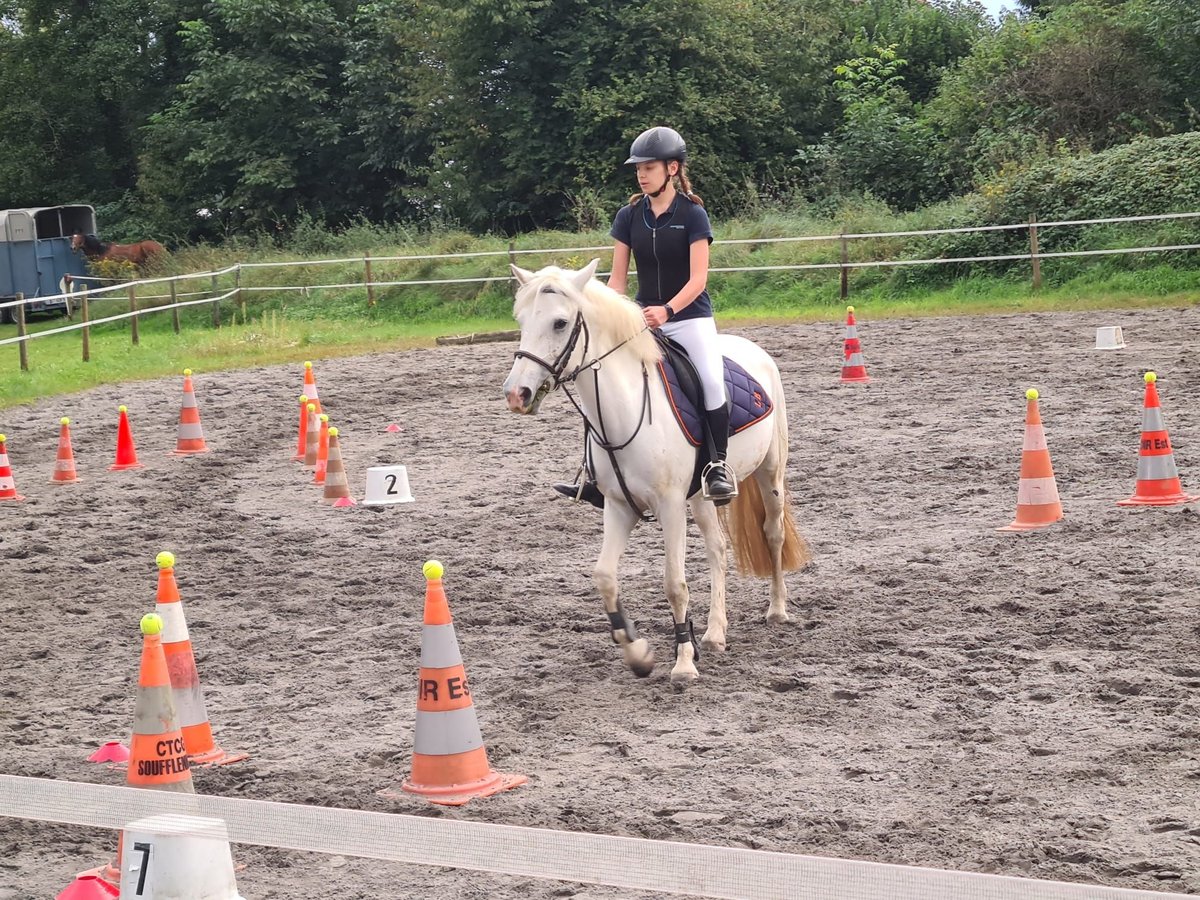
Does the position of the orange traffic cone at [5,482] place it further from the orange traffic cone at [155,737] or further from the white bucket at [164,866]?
the white bucket at [164,866]

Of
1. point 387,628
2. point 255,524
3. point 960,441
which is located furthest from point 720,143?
point 387,628

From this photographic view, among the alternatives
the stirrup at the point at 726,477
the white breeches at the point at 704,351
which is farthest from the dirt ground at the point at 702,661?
the white breeches at the point at 704,351

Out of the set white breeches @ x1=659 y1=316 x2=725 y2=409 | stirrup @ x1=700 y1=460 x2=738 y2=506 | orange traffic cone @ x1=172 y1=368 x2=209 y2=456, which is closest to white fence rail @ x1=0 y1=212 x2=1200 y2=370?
orange traffic cone @ x1=172 y1=368 x2=209 y2=456

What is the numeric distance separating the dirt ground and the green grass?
802 centimetres

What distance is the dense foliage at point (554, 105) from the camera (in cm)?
2848

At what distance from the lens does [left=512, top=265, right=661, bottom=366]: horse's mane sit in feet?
20.7

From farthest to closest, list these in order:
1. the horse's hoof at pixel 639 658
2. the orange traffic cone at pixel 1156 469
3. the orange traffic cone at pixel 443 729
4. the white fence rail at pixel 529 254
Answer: the white fence rail at pixel 529 254 → the orange traffic cone at pixel 1156 469 → the horse's hoof at pixel 639 658 → the orange traffic cone at pixel 443 729

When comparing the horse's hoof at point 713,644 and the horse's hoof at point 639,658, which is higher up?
the horse's hoof at point 639,658

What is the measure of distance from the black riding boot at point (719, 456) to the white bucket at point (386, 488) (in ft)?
15.3

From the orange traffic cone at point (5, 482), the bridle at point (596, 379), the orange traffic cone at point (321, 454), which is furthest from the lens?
the orange traffic cone at point (321, 454)

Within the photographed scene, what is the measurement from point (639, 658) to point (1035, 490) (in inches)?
144

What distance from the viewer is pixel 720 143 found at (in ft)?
110

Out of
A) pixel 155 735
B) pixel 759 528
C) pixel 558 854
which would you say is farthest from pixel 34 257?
pixel 558 854

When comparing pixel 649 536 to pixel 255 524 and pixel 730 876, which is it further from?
pixel 730 876
